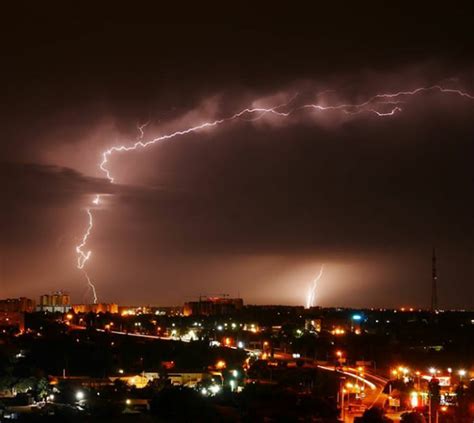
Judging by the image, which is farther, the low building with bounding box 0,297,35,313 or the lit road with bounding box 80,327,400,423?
the low building with bounding box 0,297,35,313

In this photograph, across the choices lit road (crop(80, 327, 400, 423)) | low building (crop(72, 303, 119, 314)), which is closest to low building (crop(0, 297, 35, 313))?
low building (crop(72, 303, 119, 314))

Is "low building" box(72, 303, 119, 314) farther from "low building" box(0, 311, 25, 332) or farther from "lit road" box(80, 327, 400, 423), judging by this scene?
"lit road" box(80, 327, 400, 423)

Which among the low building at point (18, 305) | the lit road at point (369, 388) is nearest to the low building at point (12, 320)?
the low building at point (18, 305)

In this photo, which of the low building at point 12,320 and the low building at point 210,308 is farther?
the low building at point 210,308

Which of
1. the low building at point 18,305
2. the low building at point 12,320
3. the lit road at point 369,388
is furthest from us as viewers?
the low building at point 18,305

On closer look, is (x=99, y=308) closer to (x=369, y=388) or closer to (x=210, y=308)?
(x=210, y=308)

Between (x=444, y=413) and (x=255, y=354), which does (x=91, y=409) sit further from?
(x=255, y=354)

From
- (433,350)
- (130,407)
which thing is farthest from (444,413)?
(433,350)

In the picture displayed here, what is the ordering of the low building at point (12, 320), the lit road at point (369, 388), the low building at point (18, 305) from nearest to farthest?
the lit road at point (369, 388), the low building at point (12, 320), the low building at point (18, 305)

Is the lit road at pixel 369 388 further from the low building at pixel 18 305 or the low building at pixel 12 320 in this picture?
the low building at pixel 18 305

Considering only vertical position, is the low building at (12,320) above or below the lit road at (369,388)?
above

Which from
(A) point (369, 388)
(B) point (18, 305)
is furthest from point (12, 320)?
(A) point (369, 388)
